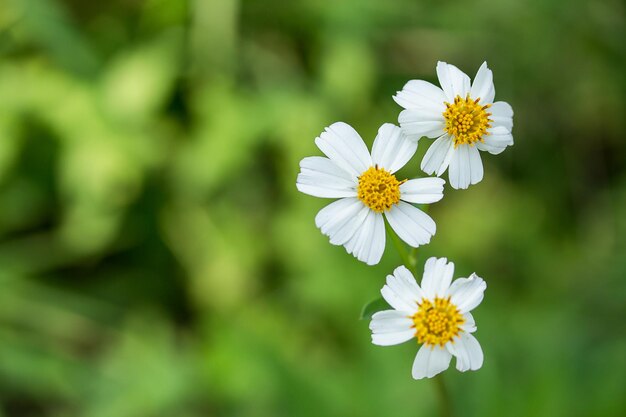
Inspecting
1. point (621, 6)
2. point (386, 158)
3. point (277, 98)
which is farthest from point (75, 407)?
point (621, 6)

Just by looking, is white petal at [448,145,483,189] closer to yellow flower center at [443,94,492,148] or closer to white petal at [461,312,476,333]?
yellow flower center at [443,94,492,148]

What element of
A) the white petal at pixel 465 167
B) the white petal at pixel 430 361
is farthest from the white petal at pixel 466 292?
the white petal at pixel 465 167

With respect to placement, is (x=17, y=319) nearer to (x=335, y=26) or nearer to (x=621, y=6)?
(x=335, y=26)

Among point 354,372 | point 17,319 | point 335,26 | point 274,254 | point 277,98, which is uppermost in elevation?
point 335,26

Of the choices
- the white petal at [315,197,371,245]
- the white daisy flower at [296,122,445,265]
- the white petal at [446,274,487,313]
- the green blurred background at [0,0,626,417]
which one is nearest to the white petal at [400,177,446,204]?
the white daisy flower at [296,122,445,265]

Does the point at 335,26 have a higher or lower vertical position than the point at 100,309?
higher

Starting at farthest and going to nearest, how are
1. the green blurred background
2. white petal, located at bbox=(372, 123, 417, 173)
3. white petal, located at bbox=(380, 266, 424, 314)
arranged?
the green blurred background → white petal, located at bbox=(372, 123, 417, 173) → white petal, located at bbox=(380, 266, 424, 314)
